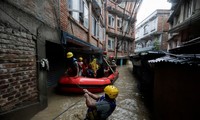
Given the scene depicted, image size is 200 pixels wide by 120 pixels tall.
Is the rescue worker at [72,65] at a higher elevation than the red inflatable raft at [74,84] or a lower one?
higher

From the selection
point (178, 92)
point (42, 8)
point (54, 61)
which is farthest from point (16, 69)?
point (178, 92)

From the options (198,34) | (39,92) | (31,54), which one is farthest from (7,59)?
(198,34)

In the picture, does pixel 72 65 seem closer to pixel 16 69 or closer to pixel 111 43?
pixel 16 69

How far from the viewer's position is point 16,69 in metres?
2.61

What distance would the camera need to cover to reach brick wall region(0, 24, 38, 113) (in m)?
2.31

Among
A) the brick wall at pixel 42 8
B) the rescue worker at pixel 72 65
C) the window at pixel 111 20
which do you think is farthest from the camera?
the window at pixel 111 20

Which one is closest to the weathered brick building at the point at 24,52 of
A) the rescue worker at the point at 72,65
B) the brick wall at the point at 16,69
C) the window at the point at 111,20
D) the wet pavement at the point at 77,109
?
the brick wall at the point at 16,69

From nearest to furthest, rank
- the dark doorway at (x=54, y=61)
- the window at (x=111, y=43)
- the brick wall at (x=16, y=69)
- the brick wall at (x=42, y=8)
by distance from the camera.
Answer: the brick wall at (x=16, y=69)
the brick wall at (x=42, y=8)
the dark doorway at (x=54, y=61)
the window at (x=111, y=43)

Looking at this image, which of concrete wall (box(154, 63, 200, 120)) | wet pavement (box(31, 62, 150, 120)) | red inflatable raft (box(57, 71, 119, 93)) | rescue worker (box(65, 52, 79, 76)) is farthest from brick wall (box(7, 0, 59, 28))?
concrete wall (box(154, 63, 200, 120))

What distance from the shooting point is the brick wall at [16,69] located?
2.31 m

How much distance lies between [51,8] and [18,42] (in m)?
1.94

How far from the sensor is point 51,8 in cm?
400

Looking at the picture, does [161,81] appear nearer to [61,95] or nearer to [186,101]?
[186,101]

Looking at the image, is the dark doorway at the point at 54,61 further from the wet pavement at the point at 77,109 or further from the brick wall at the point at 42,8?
the brick wall at the point at 42,8
